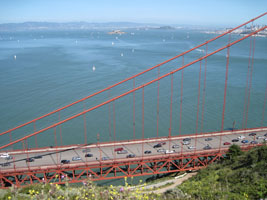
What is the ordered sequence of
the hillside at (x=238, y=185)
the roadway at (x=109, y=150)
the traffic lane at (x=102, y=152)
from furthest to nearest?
1. the traffic lane at (x=102, y=152)
2. the roadway at (x=109, y=150)
3. the hillside at (x=238, y=185)

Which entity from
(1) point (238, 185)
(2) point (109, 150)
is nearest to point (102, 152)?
(2) point (109, 150)

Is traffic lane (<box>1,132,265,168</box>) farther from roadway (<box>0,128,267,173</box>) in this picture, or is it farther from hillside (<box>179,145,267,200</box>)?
hillside (<box>179,145,267,200</box>)

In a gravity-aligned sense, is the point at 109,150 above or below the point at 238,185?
below

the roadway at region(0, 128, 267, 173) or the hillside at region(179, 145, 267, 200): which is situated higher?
the hillside at region(179, 145, 267, 200)

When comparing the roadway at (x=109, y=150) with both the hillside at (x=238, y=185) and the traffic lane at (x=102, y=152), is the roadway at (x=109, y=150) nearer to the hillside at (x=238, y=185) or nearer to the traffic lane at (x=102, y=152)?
the traffic lane at (x=102, y=152)

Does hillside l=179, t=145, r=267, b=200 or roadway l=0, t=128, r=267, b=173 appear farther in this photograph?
roadway l=0, t=128, r=267, b=173

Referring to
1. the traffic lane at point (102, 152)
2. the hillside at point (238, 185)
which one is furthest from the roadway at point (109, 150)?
the hillside at point (238, 185)

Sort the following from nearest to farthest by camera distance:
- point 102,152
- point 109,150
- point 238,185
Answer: point 238,185, point 102,152, point 109,150

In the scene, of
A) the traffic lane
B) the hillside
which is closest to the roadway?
the traffic lane

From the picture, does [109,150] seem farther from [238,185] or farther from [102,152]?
[238,185]
